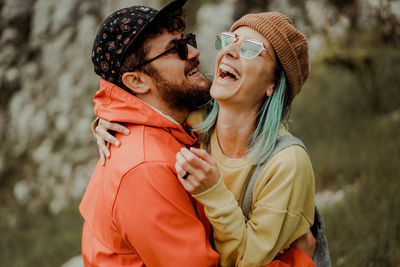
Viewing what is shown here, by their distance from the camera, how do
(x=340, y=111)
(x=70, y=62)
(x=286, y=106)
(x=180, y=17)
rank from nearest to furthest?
(x=286, y=106) → (x=180, y=17) → (x=340, y=111) → (x=70, y=62)

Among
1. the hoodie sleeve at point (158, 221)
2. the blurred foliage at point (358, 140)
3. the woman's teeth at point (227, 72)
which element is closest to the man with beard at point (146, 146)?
the hoodie sleeve at point (158, 221)

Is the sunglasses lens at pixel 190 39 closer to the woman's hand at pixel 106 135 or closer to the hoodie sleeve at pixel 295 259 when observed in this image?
the woman's hand at pixel 106 135

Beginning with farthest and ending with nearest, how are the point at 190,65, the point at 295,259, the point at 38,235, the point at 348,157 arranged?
1. the point at 38,235
2. the point at 348,157
3. the point at 190,65
4. the point at 295,259

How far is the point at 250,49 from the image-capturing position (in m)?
2.43

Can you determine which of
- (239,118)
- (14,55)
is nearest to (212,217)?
(239,118)

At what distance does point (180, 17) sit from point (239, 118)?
35.6 inches

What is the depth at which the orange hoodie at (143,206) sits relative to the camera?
2.20 metres

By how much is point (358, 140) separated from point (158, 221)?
5.57 m

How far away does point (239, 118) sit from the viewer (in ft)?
8.54

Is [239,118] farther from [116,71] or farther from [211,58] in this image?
[211,58]

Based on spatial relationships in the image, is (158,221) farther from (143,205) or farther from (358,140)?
(358,140)

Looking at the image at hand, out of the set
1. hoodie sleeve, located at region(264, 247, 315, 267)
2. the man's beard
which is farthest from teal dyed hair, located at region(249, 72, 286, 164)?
hoodie sleeve, located at region(264, 247, 315, 267)

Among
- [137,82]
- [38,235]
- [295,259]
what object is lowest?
[38,235]

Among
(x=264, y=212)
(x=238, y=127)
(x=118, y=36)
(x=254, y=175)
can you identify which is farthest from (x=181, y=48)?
(x=264, y=212)
